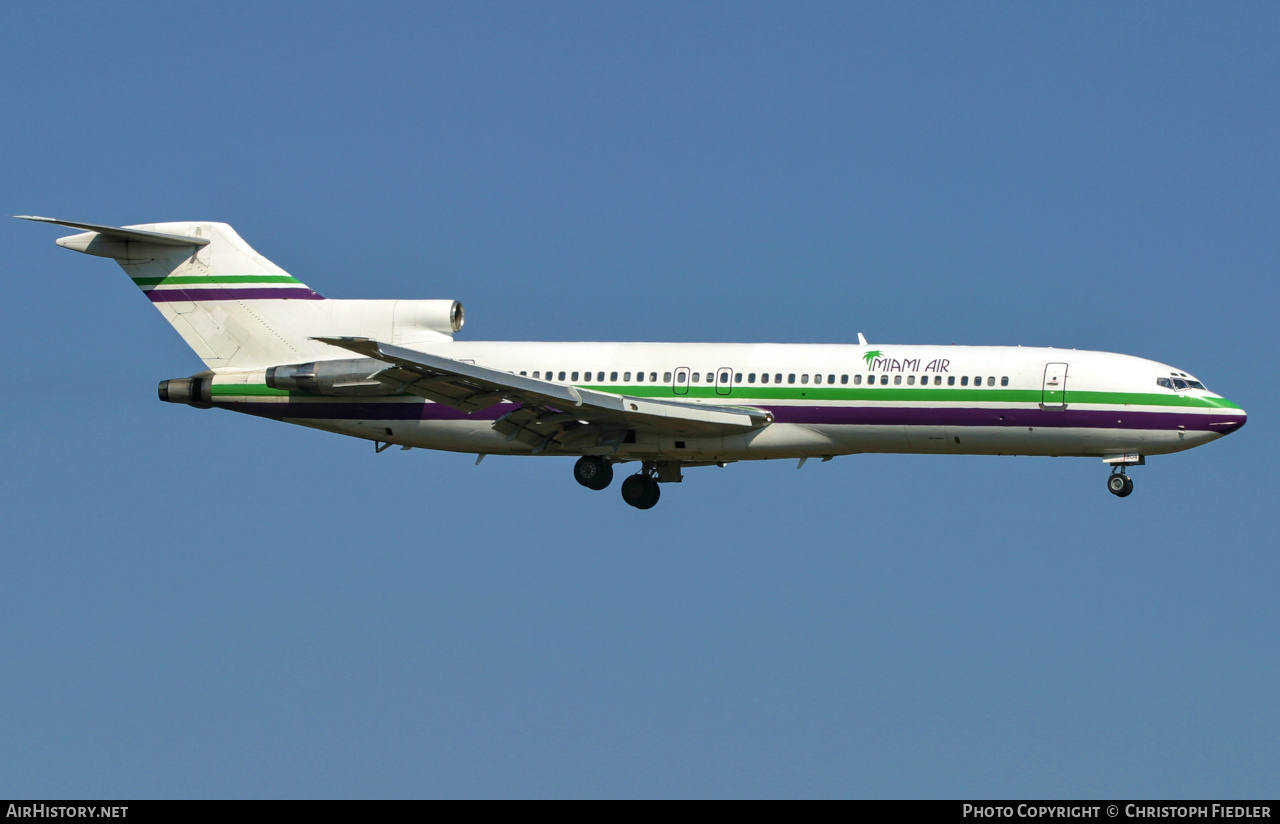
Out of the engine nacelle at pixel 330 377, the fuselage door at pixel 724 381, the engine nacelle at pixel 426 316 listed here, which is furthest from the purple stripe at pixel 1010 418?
the engine nacelle at pixel 330 377

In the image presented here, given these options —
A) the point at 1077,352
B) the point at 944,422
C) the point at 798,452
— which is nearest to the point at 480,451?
the point at 798,452

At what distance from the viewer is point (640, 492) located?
43.1m

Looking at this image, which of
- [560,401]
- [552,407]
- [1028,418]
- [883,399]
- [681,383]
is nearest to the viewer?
[560,401]

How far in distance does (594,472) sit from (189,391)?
11.1 m

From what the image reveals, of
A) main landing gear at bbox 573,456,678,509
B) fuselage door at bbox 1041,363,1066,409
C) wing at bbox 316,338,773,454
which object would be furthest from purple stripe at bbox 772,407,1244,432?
main landing gear at bbox 573,456,678,509

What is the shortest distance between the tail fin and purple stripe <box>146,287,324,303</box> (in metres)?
0.03

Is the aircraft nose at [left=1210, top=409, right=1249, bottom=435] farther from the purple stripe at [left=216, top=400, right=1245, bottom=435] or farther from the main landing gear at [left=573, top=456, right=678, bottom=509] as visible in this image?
the main landing gear at [left=573, top=456, right=678, bottom=509]

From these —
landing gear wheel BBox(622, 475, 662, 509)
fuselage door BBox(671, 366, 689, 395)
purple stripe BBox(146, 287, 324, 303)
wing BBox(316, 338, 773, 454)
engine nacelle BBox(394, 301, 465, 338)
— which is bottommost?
landing gear wheel BBox(622, 475, 662, 509)

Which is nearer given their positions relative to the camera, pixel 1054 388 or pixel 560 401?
pixel 560 401

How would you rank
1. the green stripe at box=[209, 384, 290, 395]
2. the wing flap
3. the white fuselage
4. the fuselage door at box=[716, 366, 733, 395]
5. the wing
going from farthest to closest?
the green stripe at box=[209, 384, 290, 395], the fuselage door at box=[716, 366, 733, 395], the white fuselage, the wing flap, the wing

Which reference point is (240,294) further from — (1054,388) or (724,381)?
(1054,388)

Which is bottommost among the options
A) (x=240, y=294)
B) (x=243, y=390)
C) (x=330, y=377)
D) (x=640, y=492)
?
(x=640, y=492)

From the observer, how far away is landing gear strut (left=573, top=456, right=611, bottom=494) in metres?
42.0

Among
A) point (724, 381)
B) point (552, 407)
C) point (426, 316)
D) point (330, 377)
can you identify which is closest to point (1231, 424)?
point (724, 381)
